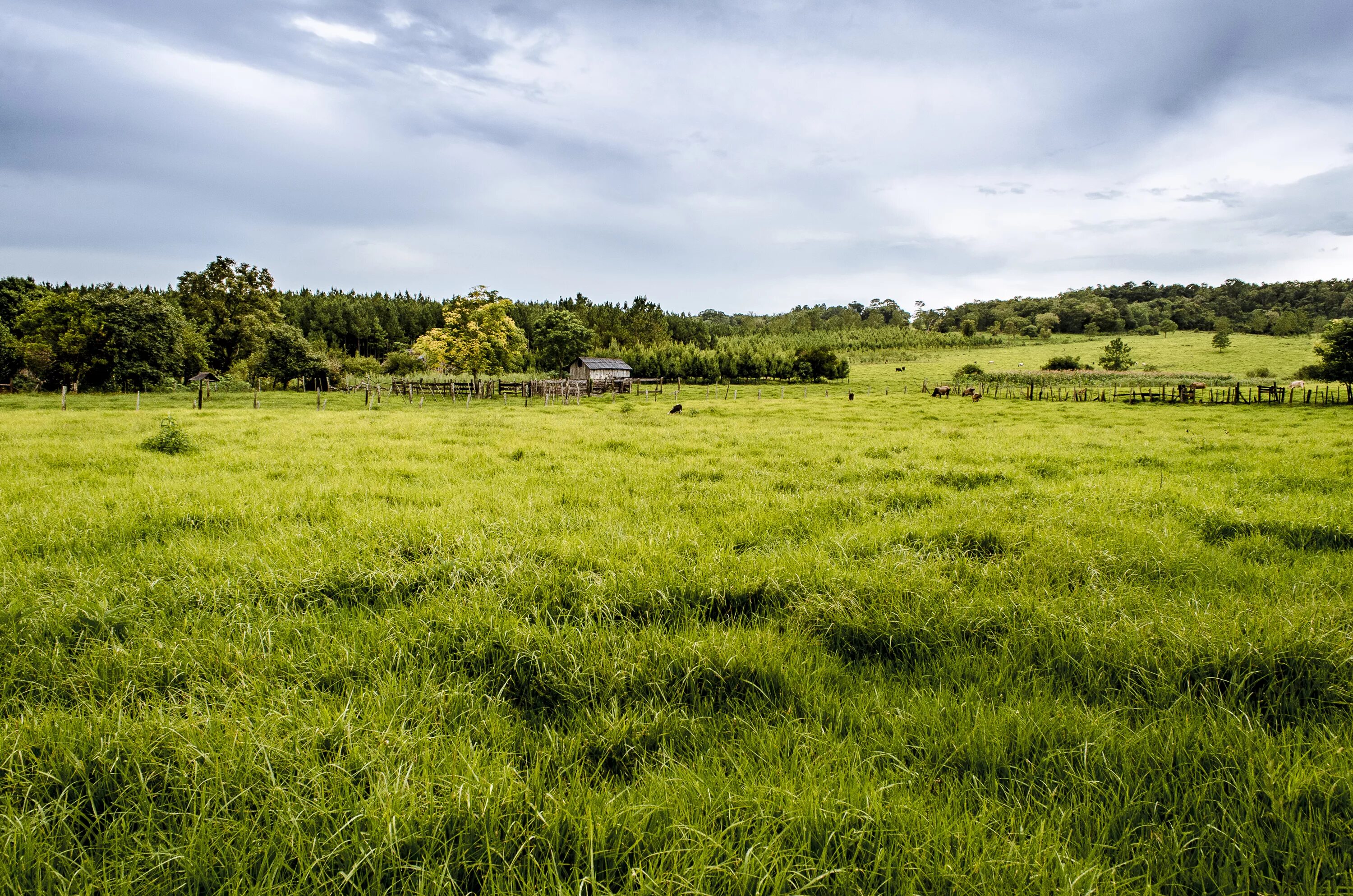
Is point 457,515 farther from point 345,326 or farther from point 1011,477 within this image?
point 345,326

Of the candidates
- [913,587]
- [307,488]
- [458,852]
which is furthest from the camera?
[307,488]

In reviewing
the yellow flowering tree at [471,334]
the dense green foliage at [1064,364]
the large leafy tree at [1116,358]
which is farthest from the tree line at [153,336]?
the large leafy tree at [1116,358]

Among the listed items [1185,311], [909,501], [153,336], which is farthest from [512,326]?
[1185,311]

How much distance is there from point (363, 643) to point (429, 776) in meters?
1.44

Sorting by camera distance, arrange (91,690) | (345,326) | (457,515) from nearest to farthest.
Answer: (91,690) → (457,515) → (345,326)

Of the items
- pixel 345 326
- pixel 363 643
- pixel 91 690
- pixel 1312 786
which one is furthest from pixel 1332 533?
pixel 345 326

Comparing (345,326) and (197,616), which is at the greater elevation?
(345,326)

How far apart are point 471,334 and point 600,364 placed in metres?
16.8

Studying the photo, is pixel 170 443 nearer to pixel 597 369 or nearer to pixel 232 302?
pixel 597 369

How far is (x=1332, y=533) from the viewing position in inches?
213

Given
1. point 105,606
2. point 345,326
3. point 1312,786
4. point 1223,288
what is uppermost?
point 1223,288

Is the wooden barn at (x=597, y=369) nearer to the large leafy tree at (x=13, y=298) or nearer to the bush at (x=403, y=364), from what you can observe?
the bush at (x=403, y=364)

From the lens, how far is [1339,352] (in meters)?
41.5

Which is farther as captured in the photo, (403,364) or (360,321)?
(360,321)
